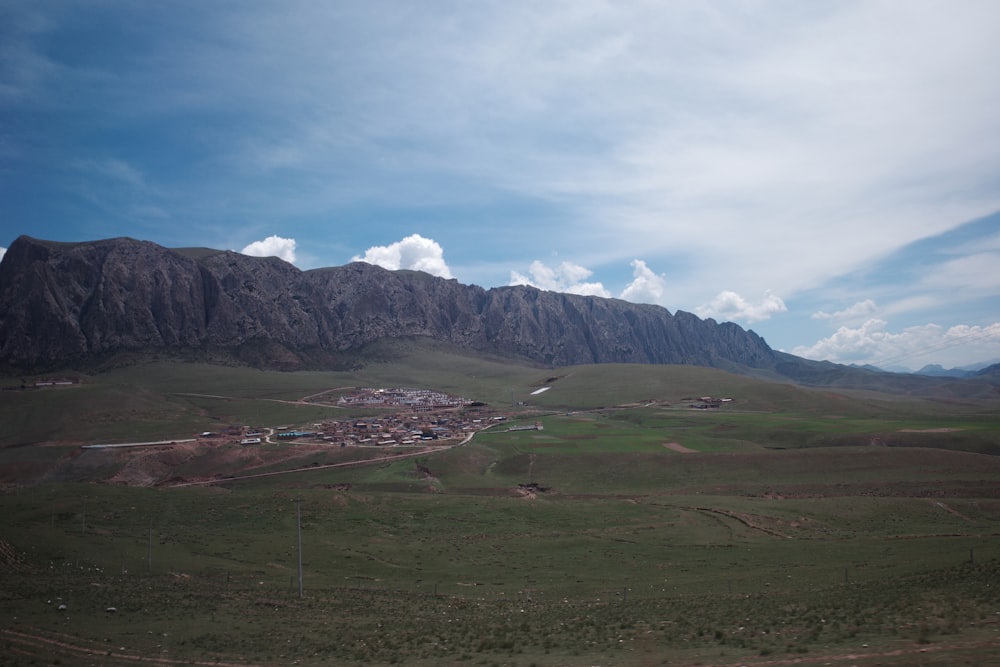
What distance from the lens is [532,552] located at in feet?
157

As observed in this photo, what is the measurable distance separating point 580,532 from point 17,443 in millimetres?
101731

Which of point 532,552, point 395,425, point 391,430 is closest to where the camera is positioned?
point 532,552

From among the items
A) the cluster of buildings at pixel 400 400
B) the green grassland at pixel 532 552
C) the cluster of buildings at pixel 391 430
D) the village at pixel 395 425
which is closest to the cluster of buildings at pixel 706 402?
the green grassland at pixel 532 552

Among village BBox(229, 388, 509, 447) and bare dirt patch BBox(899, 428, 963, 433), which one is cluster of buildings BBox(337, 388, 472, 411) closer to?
village BBox(229, 388, 509, 447)

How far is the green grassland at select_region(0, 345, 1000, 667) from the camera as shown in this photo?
22.3 metres

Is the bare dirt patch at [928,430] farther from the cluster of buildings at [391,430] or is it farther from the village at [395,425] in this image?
the cluster of buildings at [391,430]

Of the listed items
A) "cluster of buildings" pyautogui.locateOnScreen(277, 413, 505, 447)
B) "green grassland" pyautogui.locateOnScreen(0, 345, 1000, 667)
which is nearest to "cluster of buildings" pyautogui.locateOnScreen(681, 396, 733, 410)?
"green grassland" pyautogui.locateOnScreen(0, 345, 1000, 667)

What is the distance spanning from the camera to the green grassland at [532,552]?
22328 mm

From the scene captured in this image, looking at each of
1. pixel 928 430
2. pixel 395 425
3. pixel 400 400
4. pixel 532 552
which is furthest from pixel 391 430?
pixel 928 430

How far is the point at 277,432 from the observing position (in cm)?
11481

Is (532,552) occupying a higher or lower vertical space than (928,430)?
lower

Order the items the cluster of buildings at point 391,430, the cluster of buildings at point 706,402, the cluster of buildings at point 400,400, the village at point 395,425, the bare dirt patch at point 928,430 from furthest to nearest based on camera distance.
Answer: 1. the cluster of buildings at point 400,400
2. the cluster of buildings at point 706,402
3. the village at point 395,425
4. the cluster of buildings at point 391,430
5. the bare dirt patch at point 928,430

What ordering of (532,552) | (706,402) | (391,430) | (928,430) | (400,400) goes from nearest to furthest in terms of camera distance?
(532,552) → (928,430) → (391,430) → (706,402) → (400,400)

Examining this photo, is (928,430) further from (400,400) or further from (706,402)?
(400,400)
